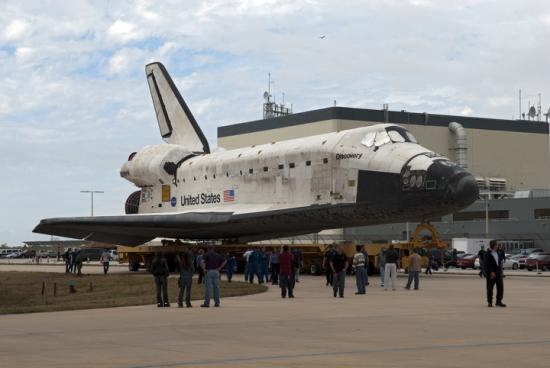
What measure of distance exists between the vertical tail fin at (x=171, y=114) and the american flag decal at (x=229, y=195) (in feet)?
16.8

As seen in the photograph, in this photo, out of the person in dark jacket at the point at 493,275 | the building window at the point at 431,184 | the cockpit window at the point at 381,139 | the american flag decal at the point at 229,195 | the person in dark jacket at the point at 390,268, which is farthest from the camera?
the american flag decal at the point at 229,195

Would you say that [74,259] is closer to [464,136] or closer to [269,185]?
[269,185]

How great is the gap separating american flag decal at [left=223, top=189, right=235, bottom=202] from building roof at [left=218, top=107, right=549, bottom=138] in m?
39.4

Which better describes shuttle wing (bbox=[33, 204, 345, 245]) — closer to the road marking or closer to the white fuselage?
the white fuselage

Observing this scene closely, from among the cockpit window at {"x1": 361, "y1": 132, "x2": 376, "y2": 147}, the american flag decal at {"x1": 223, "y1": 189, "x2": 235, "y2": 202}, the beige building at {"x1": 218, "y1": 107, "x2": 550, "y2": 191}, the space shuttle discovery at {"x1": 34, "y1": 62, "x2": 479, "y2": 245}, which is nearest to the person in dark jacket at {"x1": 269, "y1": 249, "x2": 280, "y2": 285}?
the space shuttle discovery at {"x1": 34, "y1": 62, "x2": 479, "y2": 245}

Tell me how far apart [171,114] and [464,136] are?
42.3 metres

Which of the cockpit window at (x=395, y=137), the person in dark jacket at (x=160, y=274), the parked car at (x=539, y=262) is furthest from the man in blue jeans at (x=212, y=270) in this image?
the parked car at (x=539, y=262)

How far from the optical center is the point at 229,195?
33906 millimetres

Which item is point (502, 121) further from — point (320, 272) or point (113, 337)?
point (113, 337)

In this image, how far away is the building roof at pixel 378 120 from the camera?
7369cm

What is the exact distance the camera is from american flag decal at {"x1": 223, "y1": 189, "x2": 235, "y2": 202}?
1328 inches

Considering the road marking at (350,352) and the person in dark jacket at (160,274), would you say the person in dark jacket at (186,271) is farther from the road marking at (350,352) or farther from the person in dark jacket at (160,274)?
the road marking at (350,352)

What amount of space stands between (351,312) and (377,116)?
60060mm

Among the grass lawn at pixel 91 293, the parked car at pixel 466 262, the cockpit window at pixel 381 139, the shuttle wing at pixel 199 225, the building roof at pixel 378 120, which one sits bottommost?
the grass lawn at pixel 91 293
